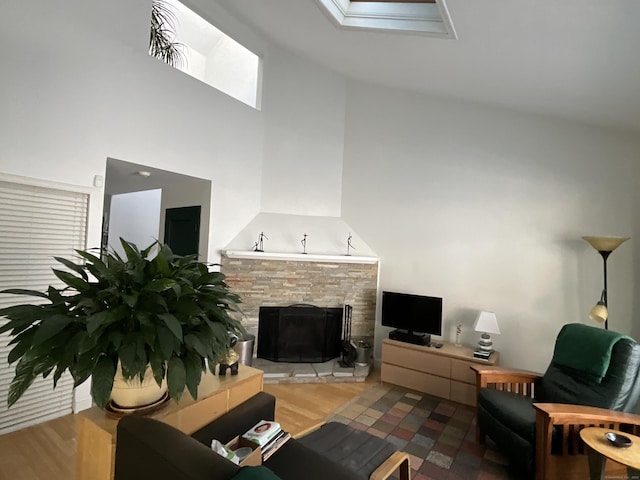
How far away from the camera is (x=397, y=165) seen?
14.4ft

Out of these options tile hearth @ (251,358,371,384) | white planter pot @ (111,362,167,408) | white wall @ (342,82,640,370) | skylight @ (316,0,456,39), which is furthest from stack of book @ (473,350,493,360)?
white planter pot @ (111,362,167,408)

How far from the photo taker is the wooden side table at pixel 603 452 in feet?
5.65

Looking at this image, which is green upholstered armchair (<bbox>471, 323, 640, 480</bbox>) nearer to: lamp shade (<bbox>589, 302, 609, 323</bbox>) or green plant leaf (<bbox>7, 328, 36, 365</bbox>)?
lamp shade (<bbox>589, 302, 609, 323</bbox>)

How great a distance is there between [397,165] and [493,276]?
1833 mm

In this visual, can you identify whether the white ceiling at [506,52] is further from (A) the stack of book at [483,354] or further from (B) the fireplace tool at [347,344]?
(B) the fireplace tool at [347,344]

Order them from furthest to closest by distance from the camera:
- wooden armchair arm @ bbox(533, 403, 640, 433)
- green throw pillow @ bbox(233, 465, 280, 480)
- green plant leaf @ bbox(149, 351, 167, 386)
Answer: wooden armchair arm @ bbox(533, 403, 640, 433) → green plant leaf @ bbox(149, 351, 167, 386) → green throw pillow @ bbox(233, 465, 280, 480)

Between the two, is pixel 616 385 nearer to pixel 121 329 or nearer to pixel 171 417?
pixel 171 417

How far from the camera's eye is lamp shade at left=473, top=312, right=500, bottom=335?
11.2ft

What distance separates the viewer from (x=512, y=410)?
244 centimetres

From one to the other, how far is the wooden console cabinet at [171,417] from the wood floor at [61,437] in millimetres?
593

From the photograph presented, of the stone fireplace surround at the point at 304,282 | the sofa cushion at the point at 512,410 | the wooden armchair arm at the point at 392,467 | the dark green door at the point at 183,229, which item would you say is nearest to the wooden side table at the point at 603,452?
the sofa cushion at the point at 512,410

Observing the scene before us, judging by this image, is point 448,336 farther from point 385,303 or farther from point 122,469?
point 122,469

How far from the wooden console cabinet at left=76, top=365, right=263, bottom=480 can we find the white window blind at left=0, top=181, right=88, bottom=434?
1725mm

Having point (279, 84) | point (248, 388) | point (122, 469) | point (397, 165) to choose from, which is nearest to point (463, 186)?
point (397, 165)
